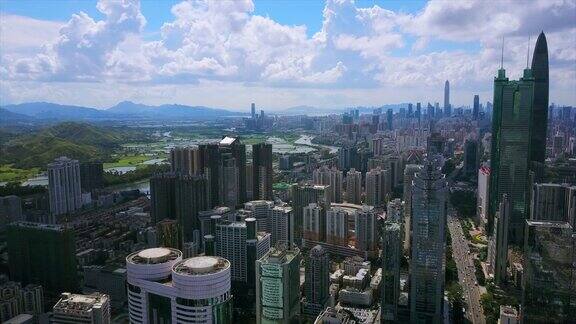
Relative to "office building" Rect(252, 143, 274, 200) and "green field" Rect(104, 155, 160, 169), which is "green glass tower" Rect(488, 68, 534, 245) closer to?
"office building" Rect(252, 143, 274, 200)

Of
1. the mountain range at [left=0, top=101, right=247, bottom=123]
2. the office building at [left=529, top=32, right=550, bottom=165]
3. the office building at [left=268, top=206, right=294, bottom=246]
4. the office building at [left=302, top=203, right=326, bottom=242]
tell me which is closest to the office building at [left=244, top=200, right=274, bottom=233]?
the office building at [left=268, top=206, right=294, bottom=246]

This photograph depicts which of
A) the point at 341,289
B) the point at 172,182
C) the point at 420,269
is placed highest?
the point at 172,182

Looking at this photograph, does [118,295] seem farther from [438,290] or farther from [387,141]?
[387,141]

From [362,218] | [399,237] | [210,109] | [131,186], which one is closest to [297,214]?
[362,218]

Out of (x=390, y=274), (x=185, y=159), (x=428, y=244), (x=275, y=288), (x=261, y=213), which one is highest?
(x=185, y=159)

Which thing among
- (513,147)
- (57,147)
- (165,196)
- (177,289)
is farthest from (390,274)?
(57,147)

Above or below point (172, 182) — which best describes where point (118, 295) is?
below

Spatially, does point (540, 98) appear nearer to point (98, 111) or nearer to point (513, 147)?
point (513, 147)
